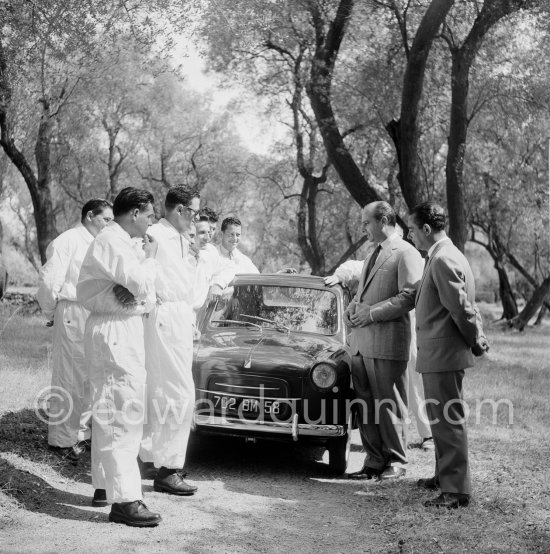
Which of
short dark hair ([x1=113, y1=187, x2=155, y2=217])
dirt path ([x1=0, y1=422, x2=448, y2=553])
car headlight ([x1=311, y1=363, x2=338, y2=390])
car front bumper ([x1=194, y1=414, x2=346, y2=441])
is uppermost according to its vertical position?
short dark hair ([x1=113, y1=187, x2=155, y2=217])

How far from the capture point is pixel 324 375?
6.53 meters

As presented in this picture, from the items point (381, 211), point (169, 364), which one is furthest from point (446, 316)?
point (169, 364)

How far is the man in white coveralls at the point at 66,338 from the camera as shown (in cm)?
673

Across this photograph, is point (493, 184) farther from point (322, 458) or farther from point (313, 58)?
A: point (322, 458)

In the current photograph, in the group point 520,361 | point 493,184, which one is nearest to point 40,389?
point 520,361

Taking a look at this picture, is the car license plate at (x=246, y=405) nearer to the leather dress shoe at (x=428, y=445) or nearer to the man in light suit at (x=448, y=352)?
the man in light suit at (x=448, y=352)

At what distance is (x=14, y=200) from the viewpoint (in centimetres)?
4956

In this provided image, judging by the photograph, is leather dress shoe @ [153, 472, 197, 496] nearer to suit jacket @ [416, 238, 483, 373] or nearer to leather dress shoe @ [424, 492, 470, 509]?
leather dress shoe @ [424, 492, 470, 509]

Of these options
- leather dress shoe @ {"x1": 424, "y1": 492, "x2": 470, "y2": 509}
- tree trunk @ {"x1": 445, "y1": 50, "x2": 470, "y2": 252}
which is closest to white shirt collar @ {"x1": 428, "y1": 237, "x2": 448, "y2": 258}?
leather dress shoe @ {"x1": 424, "y1": 492, "x2": 470, "y2": 509}

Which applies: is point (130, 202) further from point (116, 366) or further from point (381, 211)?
point (381, 211)

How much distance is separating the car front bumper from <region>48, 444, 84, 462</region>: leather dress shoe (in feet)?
3.75

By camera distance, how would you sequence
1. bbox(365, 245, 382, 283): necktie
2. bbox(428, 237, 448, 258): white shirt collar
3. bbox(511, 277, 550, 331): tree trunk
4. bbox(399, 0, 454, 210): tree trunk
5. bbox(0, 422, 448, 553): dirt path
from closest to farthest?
1. bbox(0, 422, 448, 553): dirt path
2. bbox(428, 237, 448, 258): white shirt collar
3. bbox(365, 245, 382, 283): necktie
4. bbox(399, 0, 454, 210): tree trunk
5. bbox(511, 277, 550, 331): tree trunk

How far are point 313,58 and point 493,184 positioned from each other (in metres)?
13.4

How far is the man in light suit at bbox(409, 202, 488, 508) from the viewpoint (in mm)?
5539
